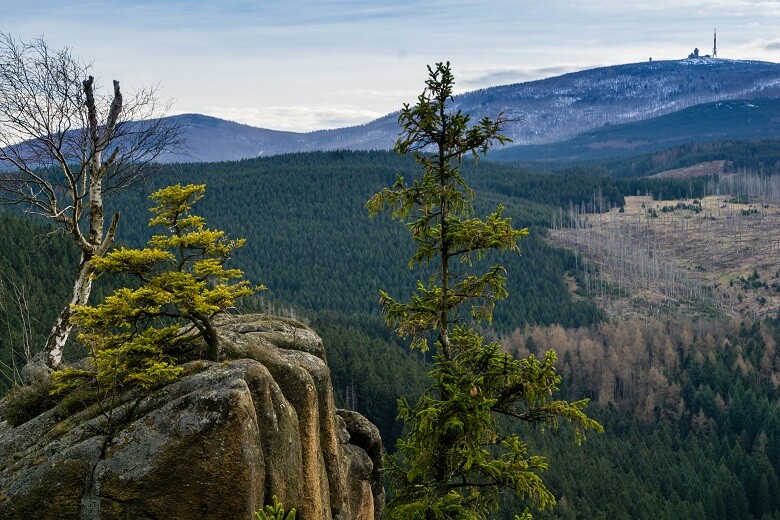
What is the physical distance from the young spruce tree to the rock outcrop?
9.51 feet

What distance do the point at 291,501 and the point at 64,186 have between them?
42.0ft

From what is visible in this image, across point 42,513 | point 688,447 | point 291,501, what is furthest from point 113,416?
point 688,447

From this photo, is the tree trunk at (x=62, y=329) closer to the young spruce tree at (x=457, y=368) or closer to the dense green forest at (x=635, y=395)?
the young spruce tree at (x=457, y=368)

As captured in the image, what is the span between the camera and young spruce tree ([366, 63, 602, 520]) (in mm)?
18172

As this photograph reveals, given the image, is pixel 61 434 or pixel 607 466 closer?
pixel 61 434

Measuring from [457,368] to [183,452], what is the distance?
679 centimetres

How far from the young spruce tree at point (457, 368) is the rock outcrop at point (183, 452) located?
9.51ft

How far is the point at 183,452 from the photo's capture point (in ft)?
56.3

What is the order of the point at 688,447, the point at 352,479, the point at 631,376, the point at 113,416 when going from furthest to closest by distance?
the point at 631,376, the point at 688,447, the point at 352,479, the point at 113,416

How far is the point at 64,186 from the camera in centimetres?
2470

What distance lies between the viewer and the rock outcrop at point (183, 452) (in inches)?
669

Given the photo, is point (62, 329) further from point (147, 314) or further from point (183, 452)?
point (183, 452)

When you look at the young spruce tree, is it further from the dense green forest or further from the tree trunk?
the dense green forest

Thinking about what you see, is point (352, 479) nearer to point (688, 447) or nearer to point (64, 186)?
point (64, 186)
